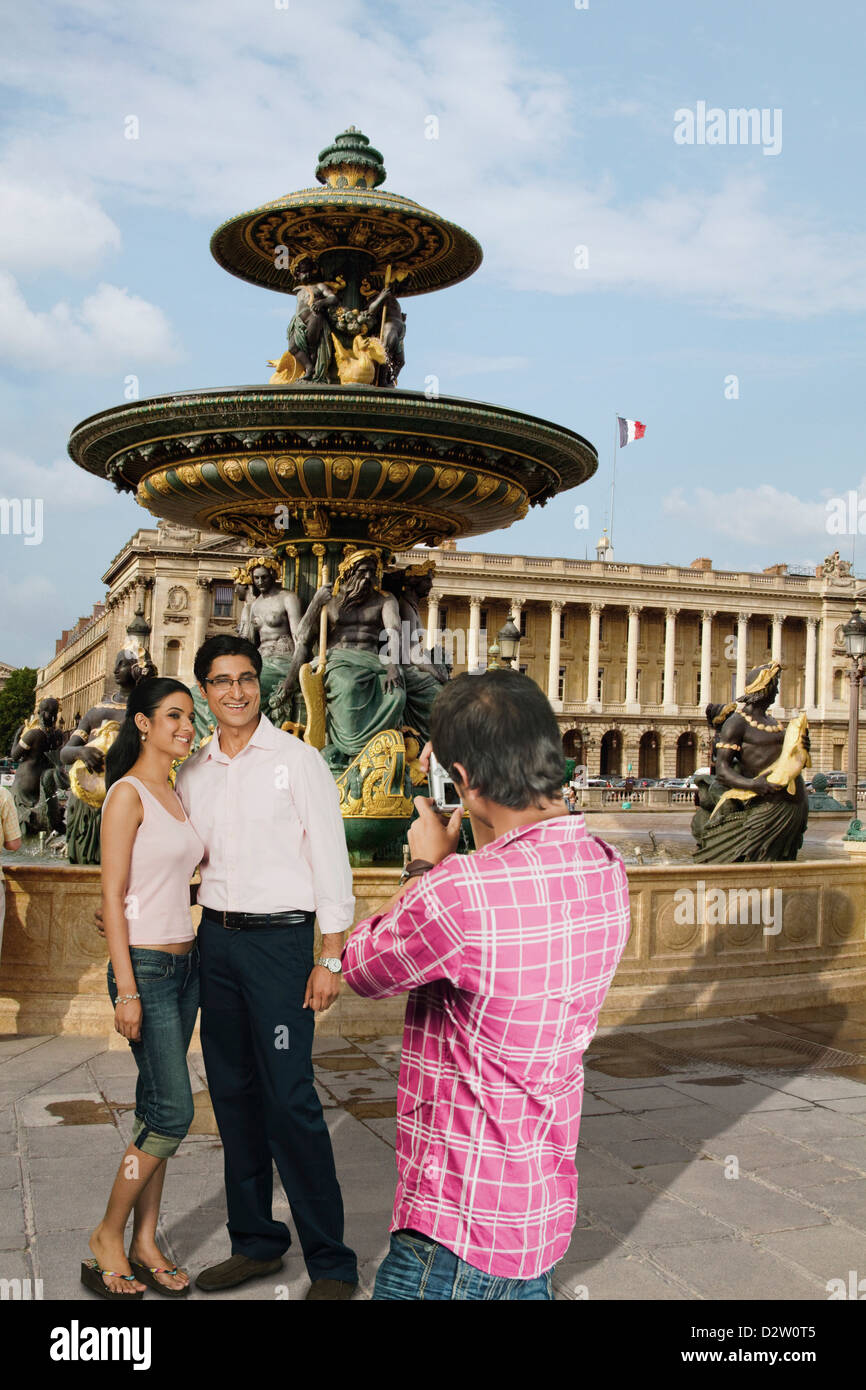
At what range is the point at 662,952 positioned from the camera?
7465 millimetres

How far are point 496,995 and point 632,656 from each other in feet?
322

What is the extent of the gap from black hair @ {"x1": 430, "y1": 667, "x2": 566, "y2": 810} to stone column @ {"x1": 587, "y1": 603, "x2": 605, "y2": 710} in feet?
315

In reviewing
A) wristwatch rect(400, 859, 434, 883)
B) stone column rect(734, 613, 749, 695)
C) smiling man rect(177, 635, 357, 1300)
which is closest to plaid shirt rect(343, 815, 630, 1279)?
wristwatch rect(400, 859, 434, 883)

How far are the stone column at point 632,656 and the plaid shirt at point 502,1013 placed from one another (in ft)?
320

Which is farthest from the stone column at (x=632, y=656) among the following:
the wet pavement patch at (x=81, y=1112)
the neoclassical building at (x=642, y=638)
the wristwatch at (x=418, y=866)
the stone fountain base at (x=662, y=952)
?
the wristwatch at (x=418, y=866)

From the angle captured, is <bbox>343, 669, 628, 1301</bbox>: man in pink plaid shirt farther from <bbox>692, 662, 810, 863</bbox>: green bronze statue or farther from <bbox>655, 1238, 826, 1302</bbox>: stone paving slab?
<bbox>692, 662, 810, 863</bbox>: green bronze statue

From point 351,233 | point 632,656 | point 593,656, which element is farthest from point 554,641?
point 351,233

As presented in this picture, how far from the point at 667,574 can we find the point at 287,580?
92.0 metres

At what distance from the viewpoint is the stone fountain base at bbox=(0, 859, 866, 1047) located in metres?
6.68

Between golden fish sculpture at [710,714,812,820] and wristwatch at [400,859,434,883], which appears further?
golden fish sculpture at [710,714,812,820]

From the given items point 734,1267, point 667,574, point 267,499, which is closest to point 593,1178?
point 734,1267

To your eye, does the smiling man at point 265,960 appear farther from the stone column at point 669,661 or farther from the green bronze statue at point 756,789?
the stone column at point 669,661

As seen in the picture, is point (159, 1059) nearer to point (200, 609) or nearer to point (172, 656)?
point (200, 609)
